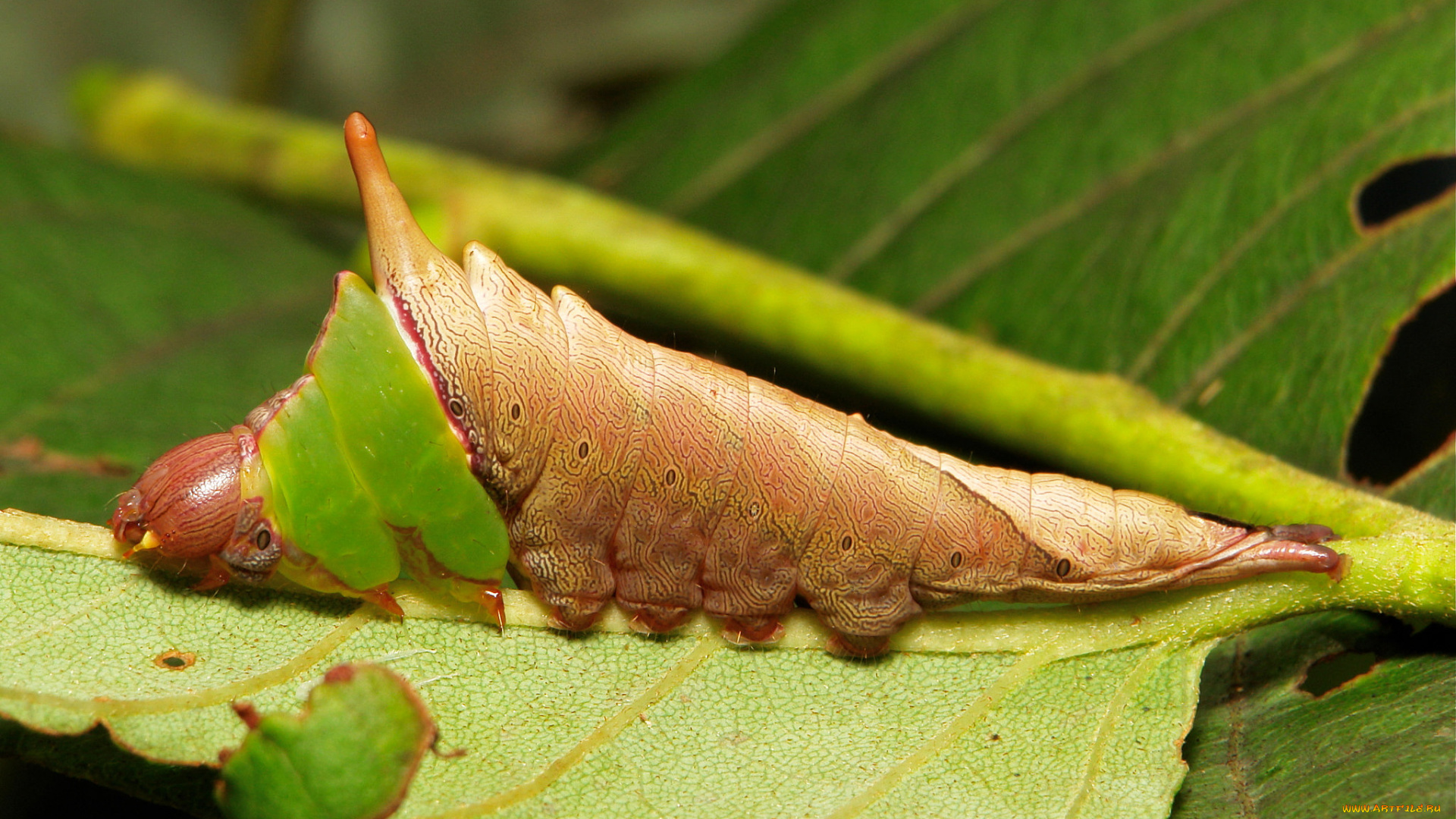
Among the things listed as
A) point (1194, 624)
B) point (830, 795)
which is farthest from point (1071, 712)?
point (830, 795)

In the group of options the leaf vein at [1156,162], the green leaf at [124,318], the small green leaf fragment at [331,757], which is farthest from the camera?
the leaf vein at [1156,162]

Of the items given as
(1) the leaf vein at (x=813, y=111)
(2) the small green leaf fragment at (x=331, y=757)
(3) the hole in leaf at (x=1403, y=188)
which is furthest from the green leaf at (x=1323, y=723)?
Result: (1) the leaf vein at (x=813, y=111)

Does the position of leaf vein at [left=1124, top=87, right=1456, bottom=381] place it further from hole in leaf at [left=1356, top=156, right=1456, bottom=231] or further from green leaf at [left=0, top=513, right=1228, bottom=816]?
green leaf at [left=0, top=513, right=1228, bottom=816]

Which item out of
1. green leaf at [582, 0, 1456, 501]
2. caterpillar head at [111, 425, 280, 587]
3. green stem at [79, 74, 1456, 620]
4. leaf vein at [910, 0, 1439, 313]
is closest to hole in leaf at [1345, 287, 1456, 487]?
green leaf at [582, 0, 1456, 501]

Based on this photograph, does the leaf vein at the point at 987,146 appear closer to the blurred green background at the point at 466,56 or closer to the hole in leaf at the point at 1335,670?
the hole in leaf at the point at 1335,670

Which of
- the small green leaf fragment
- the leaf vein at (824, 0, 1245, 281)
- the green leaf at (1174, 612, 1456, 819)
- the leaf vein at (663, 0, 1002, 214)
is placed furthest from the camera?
the leaf vein at (663, 0, 1002, 214)
